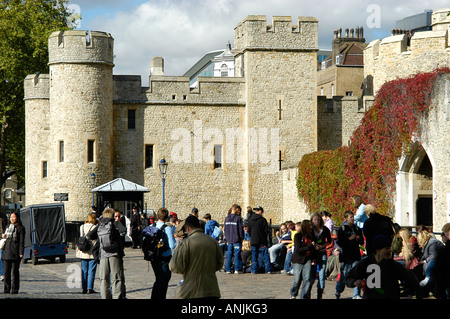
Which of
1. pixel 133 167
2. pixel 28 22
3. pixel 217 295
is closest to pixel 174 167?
pixel 133 167

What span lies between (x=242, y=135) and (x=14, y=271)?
2183cm

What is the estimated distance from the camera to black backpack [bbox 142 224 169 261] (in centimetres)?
1249

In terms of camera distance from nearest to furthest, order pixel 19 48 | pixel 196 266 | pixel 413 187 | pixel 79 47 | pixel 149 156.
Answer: pixel 196 266 → pixel 413 187 → pixel 79 47 → pixel 149 156 → pixel 19 48

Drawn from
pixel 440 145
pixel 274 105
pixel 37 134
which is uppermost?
pixel 274 105

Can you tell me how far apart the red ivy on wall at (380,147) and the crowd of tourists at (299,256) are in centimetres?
505

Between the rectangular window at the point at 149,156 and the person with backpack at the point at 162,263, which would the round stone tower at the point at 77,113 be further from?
the person with backpack at the point at 162,263

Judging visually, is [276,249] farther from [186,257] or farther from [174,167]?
[174,167]

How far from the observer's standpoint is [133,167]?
3522 centimetres

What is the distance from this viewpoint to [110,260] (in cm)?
1298

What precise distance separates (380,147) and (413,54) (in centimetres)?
489

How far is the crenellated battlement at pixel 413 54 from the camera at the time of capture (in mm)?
26734

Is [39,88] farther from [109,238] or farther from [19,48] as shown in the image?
[109,238]

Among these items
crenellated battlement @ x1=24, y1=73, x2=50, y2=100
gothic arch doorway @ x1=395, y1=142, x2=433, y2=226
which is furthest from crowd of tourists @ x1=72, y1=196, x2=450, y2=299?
crenellated battlement @ x1=24, y1=73, x2=50, y2=100

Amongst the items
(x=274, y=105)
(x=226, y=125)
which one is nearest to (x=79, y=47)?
(x=226, y=125)
